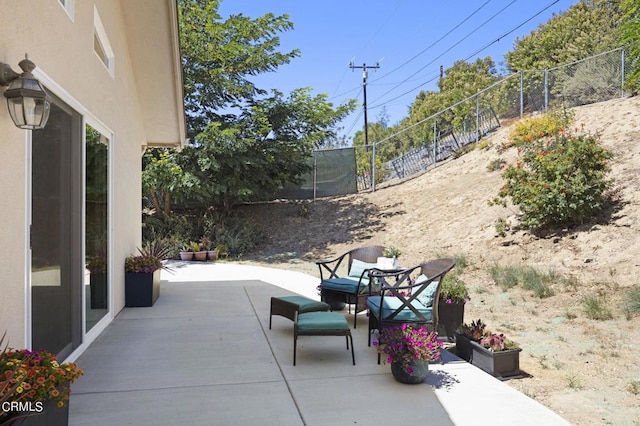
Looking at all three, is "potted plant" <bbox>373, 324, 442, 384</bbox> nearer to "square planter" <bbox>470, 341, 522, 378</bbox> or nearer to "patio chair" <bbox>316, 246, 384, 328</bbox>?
"square planter" <bbox>470, 341, 522, 378</bbox>

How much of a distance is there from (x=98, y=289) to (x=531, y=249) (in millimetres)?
7435

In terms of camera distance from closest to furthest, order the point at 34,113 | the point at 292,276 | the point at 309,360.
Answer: the point at 34,113 → the point at 309,360 → the point at 292,276

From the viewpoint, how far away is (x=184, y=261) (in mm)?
12539

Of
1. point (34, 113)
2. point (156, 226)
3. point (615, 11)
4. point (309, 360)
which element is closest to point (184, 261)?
point (156, 226)

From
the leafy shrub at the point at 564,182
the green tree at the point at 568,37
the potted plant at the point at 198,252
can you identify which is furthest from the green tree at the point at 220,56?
the green tree at the point at 568,37

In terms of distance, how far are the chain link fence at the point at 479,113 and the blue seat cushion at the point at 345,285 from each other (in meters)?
10.5

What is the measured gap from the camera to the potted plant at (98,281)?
5.14m

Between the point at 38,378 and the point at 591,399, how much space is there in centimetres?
393

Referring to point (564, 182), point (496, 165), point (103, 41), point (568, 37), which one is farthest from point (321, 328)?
point (568, 37)

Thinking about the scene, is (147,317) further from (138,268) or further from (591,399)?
(591,399)

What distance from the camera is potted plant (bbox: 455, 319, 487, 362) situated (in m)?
4.48

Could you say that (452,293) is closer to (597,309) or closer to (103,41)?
(597,309)

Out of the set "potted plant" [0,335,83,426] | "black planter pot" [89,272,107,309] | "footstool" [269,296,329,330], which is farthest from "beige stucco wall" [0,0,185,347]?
"footstool" [269,296,329,330]

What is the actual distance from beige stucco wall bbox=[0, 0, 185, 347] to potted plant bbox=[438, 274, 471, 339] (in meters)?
3.93
